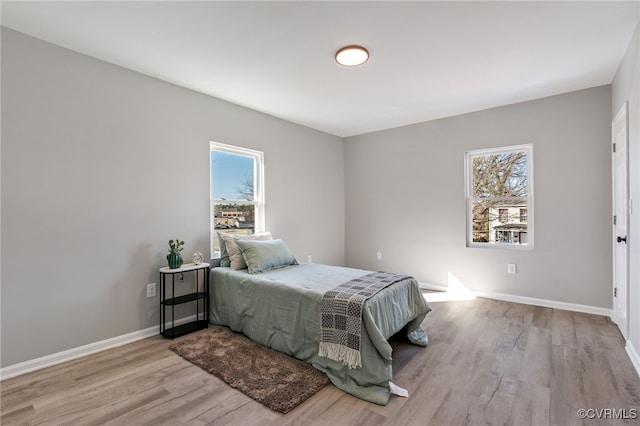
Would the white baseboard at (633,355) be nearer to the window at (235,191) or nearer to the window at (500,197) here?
the window at (500,197)

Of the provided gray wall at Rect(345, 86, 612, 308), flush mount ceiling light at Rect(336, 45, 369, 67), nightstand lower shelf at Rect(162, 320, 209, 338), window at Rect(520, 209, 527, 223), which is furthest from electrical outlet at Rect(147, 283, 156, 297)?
window at Rect(520, 209, 527, 223)

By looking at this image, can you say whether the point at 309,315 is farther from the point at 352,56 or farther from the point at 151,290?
the point at 352,56

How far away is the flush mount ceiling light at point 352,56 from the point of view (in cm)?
247

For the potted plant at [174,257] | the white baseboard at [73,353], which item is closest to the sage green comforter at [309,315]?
the potted plant at [174,257]

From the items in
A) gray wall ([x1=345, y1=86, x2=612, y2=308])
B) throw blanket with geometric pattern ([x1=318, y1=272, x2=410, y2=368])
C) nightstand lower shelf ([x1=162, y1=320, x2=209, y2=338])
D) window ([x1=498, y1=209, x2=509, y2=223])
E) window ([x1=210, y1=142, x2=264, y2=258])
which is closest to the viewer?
throw blanket with geometric pattern ([x1=318, y1=272, x2=410, y2=368])

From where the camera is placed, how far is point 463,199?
14.0ft

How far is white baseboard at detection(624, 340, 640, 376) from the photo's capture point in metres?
2.16

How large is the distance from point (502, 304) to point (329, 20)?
3.76m

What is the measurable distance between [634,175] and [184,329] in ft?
13.7

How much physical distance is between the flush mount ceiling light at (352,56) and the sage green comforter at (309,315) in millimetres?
1955

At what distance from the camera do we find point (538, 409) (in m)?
1.78

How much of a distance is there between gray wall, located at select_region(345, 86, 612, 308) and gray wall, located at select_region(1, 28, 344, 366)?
266cm

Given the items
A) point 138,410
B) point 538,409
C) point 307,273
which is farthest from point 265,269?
point 538,409

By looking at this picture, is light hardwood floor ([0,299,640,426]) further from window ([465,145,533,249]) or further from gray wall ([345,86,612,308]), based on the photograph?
window ([465,145,533,249])
